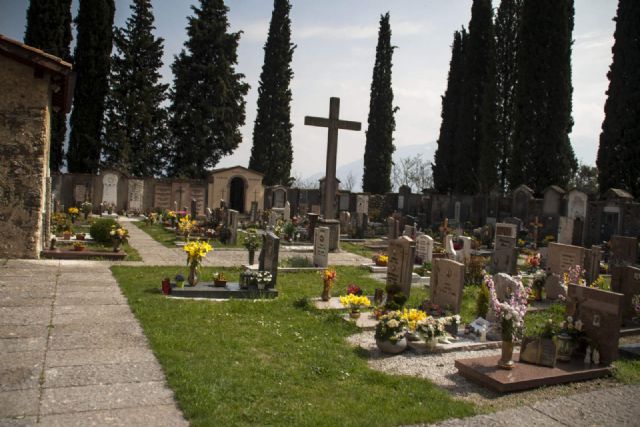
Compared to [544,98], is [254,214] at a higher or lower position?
lower

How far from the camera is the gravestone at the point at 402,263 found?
10.8m

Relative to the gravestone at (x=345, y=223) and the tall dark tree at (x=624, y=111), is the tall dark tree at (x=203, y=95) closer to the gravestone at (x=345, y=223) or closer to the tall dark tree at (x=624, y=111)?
the gravestone at (x=345, y=223)

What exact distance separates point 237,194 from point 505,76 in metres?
21.1

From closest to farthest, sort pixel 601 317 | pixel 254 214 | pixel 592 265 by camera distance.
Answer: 1. pixel 601 317
2. pixel 592 265
3. pixel 254 214

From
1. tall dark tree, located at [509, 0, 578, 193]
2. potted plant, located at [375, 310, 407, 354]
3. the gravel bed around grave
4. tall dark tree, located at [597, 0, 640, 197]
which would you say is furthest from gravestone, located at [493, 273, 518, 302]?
tall dark tree, located at [509, 0, 578, 193]

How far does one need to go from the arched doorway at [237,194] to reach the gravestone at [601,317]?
29.7 meters

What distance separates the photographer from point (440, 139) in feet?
142

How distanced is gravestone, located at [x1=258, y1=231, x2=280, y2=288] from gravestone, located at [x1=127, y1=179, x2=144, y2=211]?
22790 mm

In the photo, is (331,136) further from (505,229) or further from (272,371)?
(272,371)

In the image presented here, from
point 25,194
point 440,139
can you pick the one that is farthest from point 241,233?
point 440,139

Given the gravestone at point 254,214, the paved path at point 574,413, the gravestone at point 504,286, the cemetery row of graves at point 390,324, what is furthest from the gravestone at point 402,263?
the gravestone at point 254,214

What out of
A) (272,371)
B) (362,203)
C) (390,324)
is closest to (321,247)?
(390,324)

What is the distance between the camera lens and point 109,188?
105 ft

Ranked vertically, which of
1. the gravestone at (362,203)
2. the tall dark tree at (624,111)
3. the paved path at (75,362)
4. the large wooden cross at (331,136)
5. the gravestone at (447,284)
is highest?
the tall dark tree at (624,111)
